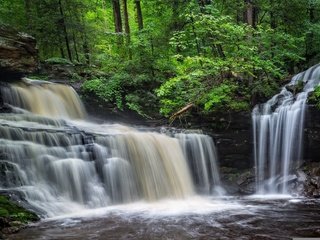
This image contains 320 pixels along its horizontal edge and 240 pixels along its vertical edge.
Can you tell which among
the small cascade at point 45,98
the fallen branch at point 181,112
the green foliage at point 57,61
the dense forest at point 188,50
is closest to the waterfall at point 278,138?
the dense forest at point 188,50

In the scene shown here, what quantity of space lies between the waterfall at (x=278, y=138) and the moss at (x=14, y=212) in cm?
654

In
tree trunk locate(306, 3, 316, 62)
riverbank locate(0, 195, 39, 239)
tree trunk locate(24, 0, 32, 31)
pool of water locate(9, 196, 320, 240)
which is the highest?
tree trunk locate(24, 0, 32, 31)

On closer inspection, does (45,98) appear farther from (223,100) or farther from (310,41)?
(310,41)

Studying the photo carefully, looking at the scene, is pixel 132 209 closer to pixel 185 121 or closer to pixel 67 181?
pixel 67 181

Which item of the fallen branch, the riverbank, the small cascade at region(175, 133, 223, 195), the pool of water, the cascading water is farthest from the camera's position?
the fallen branch

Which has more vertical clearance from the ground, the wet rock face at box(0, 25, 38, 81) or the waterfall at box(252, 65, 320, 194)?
the wet rock face at box(0, 25, 38, 81)

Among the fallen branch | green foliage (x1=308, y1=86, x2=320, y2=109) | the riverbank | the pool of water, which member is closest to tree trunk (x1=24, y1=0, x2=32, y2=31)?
the fallen branch

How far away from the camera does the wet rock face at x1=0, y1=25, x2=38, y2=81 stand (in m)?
12.0

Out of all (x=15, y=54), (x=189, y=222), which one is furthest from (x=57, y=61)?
(x=189, y=222)

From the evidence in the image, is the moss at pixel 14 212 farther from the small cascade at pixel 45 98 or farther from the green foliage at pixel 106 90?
the green foliage at pixel 106 90

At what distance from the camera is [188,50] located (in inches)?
700

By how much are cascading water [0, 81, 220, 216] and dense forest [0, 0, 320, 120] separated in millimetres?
1832

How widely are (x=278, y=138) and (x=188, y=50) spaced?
7.74 m

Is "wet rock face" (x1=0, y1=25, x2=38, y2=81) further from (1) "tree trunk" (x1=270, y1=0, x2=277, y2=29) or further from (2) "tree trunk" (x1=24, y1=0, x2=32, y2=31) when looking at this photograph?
(1) "tree trunk" (x1=270, y1=0, x2=277, y2=29)
